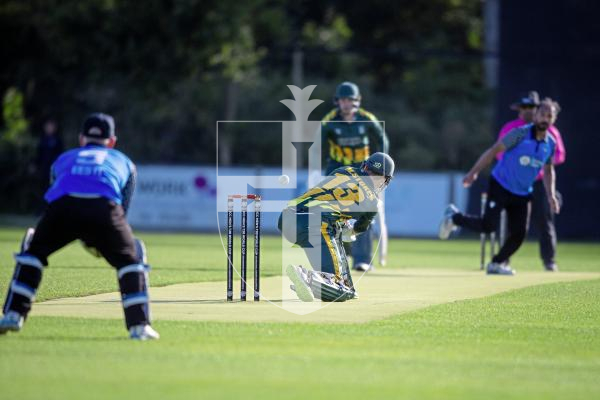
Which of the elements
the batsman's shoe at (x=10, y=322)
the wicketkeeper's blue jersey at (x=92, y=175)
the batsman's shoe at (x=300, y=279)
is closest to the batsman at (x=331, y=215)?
the batsman's shoe at (x=300, y=279)

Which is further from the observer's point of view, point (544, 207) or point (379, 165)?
point (544, 207)

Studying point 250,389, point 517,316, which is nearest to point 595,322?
point 517,316

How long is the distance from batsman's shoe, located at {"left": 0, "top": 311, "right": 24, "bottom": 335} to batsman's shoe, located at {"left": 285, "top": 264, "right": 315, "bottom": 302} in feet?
10.3

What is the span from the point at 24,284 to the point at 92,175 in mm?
1000

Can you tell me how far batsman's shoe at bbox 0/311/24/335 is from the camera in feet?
31.5

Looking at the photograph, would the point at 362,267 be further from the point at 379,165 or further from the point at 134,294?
the point at 134,294

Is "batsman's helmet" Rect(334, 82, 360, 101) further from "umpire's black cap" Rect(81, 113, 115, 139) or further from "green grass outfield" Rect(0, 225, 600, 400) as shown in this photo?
"umpire's black cap" Rect(81, 113, 115, 139)

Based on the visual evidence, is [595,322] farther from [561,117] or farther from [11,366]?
[561,117]

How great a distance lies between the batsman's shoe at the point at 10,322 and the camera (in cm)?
959

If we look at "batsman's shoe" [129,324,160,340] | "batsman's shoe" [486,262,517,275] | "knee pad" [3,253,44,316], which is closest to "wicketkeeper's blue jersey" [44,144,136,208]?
"knee pad" [3,253,44,316]

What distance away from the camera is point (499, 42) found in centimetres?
2883

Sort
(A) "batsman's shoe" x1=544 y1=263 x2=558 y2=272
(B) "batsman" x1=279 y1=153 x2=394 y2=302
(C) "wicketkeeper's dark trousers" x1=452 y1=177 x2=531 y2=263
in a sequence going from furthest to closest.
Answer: (A) "batsman's shoe" x1=544 y1=263 x2=558 y2=272, (C) "wicketkeeper's dark trousers" x1=452 y1=177 x2=531 y2=263, (B) "batsman" x1=279 y1=153 x2=394 y2=302

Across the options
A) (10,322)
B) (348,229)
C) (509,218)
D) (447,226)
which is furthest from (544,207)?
(10,322)

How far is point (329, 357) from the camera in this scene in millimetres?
8875
